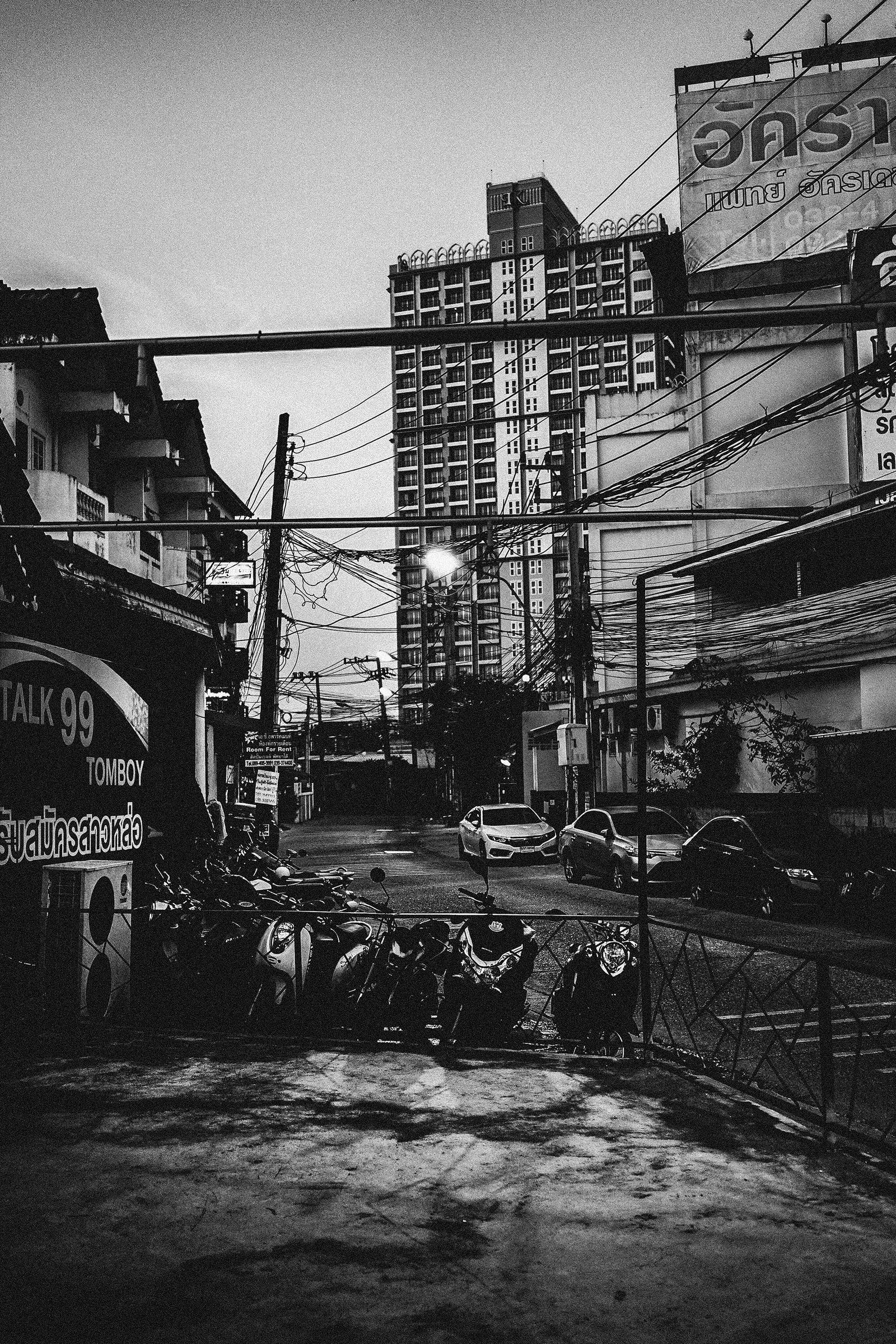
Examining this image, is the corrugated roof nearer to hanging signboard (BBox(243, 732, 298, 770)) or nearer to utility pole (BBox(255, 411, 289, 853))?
utility pole (BBox(255, 411, 289, 853))

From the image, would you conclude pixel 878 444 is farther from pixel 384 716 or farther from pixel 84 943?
pixel 384 716

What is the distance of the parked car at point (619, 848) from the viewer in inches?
779

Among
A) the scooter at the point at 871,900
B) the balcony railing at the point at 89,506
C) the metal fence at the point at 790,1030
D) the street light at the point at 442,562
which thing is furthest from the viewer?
the street light at the point at 442,562

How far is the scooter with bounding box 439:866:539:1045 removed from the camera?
8.03 meters

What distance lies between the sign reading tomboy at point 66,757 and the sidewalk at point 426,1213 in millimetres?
2653

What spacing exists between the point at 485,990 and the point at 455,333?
4.63 m

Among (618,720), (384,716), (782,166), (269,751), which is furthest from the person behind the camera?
(384,716)

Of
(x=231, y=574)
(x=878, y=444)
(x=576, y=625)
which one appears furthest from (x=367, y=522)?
(x=878, y=444)

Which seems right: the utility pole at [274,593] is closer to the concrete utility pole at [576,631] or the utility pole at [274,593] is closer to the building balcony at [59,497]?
the building balcony at [59,497]

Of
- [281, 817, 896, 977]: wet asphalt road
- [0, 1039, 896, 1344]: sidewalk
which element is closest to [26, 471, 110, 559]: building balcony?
[281, 817, 896, 977]: wet asphalt road

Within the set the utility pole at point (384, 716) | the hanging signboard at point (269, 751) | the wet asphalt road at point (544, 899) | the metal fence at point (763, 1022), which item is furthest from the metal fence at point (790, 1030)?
the utility pole at point (384, 716)

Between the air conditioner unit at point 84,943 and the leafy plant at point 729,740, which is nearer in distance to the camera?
the air conditioner unit at point 84,943

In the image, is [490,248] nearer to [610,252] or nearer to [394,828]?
[610,252]

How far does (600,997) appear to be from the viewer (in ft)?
26.0
